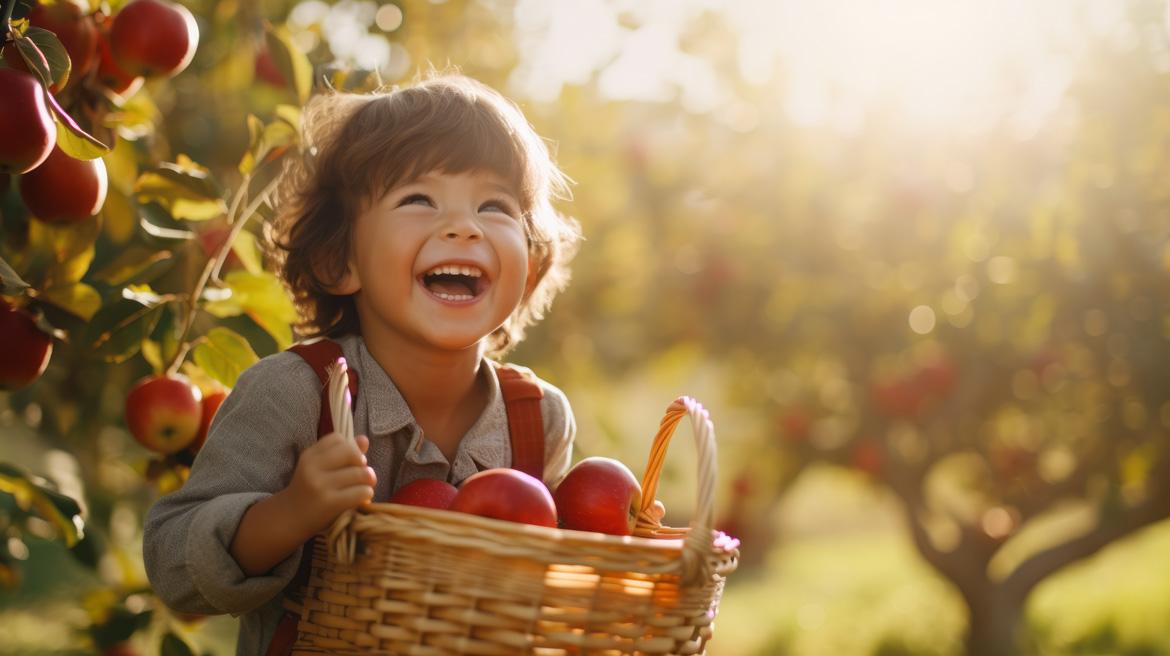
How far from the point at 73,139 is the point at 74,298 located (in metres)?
0.35

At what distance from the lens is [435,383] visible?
154 cm

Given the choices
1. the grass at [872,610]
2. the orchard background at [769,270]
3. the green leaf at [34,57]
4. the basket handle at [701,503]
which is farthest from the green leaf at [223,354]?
the grass at [872,610]

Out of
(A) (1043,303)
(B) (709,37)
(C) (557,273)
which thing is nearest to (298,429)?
(C) (557,273)

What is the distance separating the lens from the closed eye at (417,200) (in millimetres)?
1460

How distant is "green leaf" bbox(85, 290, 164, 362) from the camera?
4.72 ft

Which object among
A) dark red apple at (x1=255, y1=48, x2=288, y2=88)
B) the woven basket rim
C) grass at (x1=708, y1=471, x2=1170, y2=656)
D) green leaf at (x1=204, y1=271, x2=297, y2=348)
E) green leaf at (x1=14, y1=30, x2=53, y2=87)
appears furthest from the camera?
grass at (x1=708, y1=471, x2=1170, y2=656)

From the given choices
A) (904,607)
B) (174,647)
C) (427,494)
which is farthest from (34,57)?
(904,607)

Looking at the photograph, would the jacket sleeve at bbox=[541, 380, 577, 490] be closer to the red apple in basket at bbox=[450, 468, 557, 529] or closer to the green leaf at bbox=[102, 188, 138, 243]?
the red apple in basket at bbox=[450, 468, 557, 529]

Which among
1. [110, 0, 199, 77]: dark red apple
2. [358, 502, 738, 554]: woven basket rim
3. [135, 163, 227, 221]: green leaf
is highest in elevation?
[110, 0, 199, 77]: dark red apple

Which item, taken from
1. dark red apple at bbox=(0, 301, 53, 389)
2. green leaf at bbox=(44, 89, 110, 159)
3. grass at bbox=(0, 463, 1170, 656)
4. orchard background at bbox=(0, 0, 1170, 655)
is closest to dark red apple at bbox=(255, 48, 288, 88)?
orchard background at bbox=(0, 0, 1170, 655)

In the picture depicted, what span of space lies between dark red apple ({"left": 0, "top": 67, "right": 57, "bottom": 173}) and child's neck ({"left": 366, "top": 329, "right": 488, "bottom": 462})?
49 centimetres

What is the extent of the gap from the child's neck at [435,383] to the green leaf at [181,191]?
0.28 metres

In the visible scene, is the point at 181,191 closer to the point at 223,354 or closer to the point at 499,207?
the point at 223,354

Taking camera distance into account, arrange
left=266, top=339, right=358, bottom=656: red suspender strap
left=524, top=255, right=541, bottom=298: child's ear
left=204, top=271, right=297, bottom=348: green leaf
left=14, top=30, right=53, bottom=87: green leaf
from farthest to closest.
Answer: left=524, top=255, right=541, bottom=298: child's ear < left=204, top=271, right=297, bottom=348: green leaf < left=266, top=339, right=358, bottom=656: red suspender strap < left=14, top=30, right=53, bottom=87: green leaf
